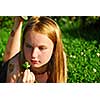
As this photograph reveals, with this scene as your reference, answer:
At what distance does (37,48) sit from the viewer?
2164 mm

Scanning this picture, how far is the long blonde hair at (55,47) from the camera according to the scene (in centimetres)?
217

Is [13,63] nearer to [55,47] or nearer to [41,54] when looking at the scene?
[41,54]

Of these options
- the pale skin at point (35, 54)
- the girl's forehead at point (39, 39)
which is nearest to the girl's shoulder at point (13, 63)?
the pale skin at point (35, 54)

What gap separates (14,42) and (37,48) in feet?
0.57

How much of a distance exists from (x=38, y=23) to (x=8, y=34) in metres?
0.23

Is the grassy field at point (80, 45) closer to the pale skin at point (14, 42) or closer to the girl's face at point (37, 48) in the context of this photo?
the pale skin at point (14, 42)

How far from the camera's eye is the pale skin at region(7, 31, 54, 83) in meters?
2.16

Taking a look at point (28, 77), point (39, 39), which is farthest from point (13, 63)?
point (39, 39)
